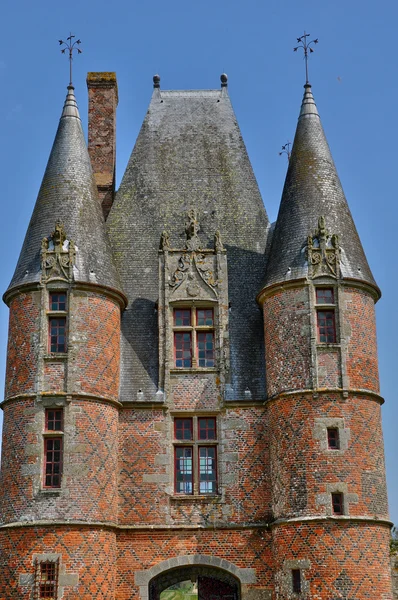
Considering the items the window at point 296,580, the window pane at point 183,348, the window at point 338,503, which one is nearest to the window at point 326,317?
the window pane at point 183,348

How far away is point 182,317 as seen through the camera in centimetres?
2698

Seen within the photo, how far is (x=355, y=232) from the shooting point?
89.0 feet

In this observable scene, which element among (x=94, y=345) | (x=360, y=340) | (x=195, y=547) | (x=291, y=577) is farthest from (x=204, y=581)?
(x=360, y=340)

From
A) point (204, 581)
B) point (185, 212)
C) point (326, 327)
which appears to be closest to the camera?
point (326, 327)

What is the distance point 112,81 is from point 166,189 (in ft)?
17.1

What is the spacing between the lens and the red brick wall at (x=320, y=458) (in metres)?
23.6

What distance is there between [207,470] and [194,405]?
1819mm

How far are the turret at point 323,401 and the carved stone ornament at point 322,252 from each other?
0.03 m

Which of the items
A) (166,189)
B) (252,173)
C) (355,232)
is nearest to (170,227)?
(166,189)

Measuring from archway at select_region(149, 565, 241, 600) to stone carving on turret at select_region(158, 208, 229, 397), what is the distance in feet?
16.7

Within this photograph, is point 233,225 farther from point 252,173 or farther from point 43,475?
point 43,475

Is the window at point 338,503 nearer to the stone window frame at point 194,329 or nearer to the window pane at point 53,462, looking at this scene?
the stone window frame at point 194,329

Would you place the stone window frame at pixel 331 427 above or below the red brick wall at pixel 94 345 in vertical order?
below

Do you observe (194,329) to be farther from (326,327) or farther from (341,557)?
(341,557)
